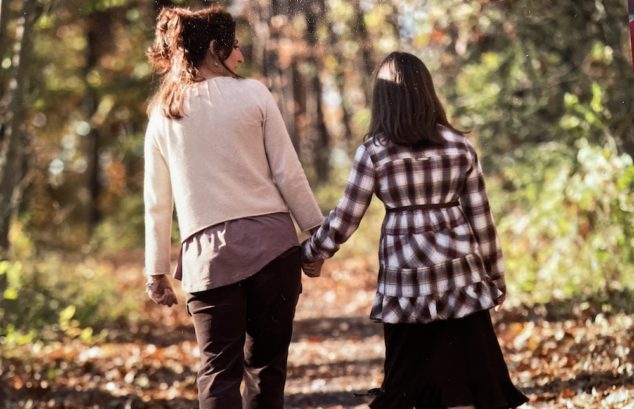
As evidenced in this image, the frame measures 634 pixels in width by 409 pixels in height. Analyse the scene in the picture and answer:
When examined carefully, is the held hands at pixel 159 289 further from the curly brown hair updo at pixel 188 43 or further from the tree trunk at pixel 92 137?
the tree trunk at pixel 92 137

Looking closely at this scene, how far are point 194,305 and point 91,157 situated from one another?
20740 mm

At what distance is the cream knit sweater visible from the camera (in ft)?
13.8

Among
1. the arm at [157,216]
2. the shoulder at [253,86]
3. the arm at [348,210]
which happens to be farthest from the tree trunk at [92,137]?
the arm at [348,210]

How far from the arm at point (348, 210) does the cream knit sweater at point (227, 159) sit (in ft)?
0.26

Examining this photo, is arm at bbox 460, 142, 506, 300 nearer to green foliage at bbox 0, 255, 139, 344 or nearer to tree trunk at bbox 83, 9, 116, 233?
green foliage at bbox 0, 255, 139, 344

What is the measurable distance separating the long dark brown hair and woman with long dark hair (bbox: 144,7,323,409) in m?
0.42

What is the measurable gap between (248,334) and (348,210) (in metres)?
0.69

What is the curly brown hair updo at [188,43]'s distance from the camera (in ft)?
14.0

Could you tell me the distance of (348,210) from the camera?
435 cm

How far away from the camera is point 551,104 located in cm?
1098

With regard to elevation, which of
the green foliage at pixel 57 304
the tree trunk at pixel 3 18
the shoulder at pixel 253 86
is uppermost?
the tree trunk at pixel 3 18

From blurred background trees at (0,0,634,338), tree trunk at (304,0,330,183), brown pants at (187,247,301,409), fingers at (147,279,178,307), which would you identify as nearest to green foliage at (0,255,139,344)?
blurred background trees at (0,0,634,338)

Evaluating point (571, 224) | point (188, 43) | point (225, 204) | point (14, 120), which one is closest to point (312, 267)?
point (225, 204)

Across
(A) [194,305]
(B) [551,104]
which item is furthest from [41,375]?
(B) [551,104]
